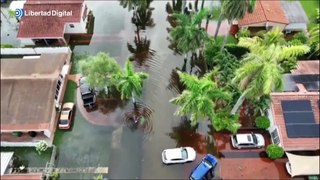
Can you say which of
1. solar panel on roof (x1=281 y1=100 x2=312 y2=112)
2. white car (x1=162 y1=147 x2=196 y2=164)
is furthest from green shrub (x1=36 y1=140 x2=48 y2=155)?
solar panel on roof (x1=281 y1=100 x2=312 y2=112)

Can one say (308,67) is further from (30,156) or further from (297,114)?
(30,156)

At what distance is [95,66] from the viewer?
1374 inches

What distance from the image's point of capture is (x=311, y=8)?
158ft

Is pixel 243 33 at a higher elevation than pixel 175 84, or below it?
higher

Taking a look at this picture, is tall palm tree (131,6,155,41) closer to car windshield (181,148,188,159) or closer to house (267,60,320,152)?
car windshield (181,148,188,159)

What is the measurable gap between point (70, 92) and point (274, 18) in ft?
96.9

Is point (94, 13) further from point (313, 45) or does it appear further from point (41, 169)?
point (313, 45)

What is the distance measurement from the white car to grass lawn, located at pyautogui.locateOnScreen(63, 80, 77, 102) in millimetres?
13954

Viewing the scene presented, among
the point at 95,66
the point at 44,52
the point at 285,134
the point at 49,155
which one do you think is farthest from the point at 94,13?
the point at 285,134

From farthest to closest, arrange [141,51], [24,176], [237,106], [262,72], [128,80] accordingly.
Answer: [141,51]
[237,106]
[128,80]
[24,176]
[262,72]

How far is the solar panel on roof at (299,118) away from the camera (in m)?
34.3

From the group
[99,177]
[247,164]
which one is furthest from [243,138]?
[99,177]

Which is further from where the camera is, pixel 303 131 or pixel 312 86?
pixel 312 86

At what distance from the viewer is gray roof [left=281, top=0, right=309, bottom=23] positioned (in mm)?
44094
